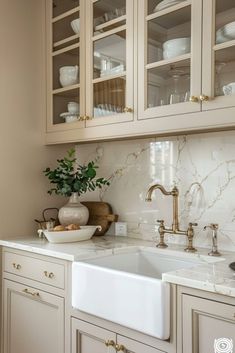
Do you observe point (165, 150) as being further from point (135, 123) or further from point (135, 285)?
point (135, 285)

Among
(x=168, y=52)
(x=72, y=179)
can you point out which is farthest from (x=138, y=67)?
(x=72, y=179)

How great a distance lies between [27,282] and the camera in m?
→ 2.01

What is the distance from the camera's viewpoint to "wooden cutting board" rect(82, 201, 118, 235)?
236 cm

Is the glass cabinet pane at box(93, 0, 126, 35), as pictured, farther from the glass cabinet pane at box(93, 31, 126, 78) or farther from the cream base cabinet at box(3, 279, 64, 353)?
the cream base cabinet at box(3, 279, 64, 353)

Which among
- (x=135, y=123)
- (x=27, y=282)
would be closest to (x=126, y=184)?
(x=135, y=123)

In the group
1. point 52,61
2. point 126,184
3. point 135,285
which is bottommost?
point 135,285

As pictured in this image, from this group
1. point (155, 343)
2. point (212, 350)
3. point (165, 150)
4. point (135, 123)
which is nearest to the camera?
point (212, 350)

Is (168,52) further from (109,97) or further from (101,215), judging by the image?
(101,215)

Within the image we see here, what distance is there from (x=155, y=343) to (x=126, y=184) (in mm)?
1110

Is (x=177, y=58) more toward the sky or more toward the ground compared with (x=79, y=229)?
more toward the sky

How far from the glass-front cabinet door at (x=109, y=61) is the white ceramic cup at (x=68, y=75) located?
5.1 inches

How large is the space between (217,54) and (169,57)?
0.88ft

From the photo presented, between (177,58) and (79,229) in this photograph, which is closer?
(177,58)

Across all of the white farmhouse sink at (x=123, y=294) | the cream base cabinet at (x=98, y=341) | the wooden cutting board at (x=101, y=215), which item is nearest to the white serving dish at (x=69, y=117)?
the wooden cutting board at (x=101, y=215)
